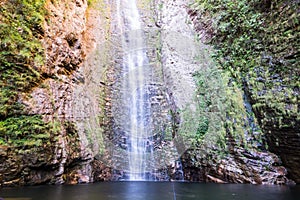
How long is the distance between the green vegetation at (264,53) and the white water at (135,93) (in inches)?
160

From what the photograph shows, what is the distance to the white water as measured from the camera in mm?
9656

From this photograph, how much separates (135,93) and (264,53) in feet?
19.2

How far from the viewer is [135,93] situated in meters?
11.2

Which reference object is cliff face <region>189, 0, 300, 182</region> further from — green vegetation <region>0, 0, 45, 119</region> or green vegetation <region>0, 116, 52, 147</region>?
green vegetation <region>0, 0, 45, 119</region>

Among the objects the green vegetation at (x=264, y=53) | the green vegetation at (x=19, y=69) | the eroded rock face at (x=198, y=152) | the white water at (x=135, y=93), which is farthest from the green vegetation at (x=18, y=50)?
the green vegetation at (x=264, y=53)

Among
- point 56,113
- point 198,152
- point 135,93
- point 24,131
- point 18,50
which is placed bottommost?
point 198,152

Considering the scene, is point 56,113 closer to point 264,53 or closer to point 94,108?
point 94,108

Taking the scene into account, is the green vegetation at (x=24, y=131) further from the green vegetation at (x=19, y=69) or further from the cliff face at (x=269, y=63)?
the cliff face at (x=269, y=63)

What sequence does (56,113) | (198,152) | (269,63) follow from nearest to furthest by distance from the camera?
1. (269,63)
2. (56,113)
3. (198,152)

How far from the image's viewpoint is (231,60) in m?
8.52

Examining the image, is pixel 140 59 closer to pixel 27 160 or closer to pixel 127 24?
pixel 127 24

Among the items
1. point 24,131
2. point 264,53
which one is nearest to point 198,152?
point 264,53

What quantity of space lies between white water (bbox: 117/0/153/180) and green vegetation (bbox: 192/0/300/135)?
4.06 m

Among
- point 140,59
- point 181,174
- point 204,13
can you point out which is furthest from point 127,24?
point 181,174
